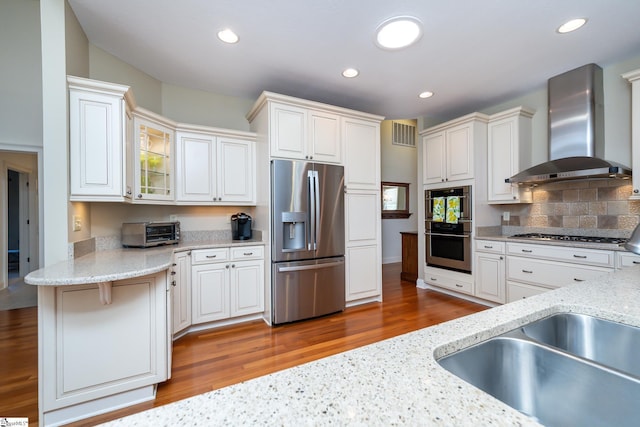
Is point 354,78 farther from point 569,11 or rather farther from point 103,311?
point 103,311

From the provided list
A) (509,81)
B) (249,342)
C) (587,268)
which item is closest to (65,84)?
(249,342)

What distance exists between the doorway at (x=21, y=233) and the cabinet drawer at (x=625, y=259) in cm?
642

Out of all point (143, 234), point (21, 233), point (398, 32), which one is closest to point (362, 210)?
point (398, 32)

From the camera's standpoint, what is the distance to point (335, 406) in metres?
0.49

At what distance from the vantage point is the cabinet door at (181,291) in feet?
8.09

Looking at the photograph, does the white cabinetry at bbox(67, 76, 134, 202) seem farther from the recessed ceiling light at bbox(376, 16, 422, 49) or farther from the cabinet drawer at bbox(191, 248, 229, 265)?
the recessed ceiling light at bbox(376, 16, 422, 49)

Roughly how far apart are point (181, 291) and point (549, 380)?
105 inches

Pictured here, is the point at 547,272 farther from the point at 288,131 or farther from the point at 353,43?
the point at 288,131

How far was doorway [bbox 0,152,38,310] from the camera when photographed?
3.78 metres

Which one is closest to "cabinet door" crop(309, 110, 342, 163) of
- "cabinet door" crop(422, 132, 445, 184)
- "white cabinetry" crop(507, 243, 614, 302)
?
"cabinet door" crop(422, 132, 445, 184)

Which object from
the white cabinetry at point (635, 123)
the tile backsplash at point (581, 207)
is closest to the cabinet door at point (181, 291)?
the tile backsplash at point (581, 207)

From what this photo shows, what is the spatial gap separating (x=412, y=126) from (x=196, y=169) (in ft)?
17.4

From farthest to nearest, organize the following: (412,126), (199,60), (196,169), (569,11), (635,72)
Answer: (412,126)
(196,169)
(199,60)
(635,72)
(569,11)

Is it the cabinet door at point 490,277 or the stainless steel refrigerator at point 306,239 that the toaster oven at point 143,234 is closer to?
the stainless steel refrigerator at point 306,239
